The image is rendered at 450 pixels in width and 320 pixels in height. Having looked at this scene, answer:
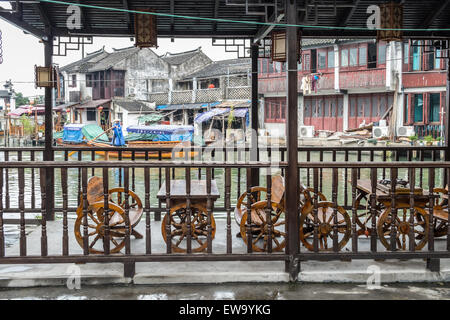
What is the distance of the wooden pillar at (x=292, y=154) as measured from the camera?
4.19 m

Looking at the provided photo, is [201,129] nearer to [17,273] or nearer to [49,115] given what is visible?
[49,115]

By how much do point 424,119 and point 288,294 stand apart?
2465 centimetres

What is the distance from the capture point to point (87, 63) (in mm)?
43094

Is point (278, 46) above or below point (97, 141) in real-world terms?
above

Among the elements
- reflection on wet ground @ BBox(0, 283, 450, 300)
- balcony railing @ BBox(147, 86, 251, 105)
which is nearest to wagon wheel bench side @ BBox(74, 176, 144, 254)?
reflection on wet ground @ BBox(0, 283, 450, 300)

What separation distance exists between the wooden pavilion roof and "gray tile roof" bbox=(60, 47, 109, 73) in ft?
120

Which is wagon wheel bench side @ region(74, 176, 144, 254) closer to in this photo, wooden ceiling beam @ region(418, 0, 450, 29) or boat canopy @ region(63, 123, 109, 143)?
wooden ceiling beam @ region(418, 0, 450, 29)

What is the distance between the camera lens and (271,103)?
33.8 m

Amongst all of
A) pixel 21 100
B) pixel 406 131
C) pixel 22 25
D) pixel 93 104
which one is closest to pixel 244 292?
pixel 22 25

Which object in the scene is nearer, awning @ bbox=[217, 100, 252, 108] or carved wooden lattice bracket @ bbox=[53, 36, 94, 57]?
carved wooden lattice bracket @ bbox=[53, 36, 94, 57]

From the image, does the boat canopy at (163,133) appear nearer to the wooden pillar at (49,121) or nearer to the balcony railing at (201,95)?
the balcony railing at (201,95)

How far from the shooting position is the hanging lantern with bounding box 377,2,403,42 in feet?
18.9

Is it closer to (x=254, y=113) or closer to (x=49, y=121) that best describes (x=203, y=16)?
(x=254, y=113)

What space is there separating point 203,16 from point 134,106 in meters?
32.8
